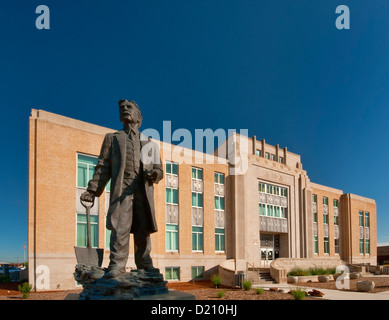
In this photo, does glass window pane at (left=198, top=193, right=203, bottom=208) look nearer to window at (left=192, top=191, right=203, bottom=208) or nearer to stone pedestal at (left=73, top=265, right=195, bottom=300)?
window at (left=192, top=191, right=203, bottom=208)

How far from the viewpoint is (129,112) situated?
291 inches

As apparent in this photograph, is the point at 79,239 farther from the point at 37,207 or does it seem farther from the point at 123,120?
the point at 123,120

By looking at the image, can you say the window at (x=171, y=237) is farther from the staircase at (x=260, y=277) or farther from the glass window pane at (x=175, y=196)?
the staircase at (x=260, y=277)

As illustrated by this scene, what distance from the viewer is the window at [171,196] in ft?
85.3

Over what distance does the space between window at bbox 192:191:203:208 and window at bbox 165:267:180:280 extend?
17.2ft

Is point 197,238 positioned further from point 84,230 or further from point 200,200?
point 84,230

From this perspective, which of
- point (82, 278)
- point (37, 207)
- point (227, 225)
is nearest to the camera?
point (82, 278)

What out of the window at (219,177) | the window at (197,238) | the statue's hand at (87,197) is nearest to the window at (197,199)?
the window at (197,238)

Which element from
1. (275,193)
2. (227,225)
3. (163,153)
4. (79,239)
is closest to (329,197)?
(275,193)

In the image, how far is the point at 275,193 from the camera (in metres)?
34.8

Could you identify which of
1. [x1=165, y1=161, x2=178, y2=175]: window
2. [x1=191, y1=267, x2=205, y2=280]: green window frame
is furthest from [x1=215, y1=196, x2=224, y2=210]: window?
[x1=191, y1=267, x2=205, y2=280]: green window frame

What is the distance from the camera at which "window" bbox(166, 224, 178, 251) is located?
25656 millimetres

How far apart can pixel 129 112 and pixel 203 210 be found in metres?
21.4
